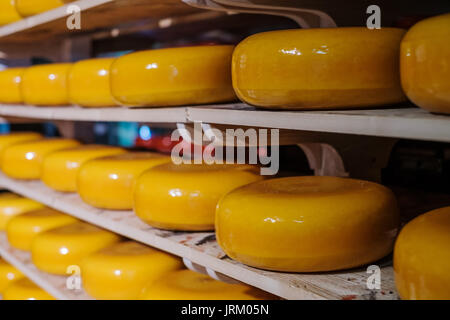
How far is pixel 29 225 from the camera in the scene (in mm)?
1837

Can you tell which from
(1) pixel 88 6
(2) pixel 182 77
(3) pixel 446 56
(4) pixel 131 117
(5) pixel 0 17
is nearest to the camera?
(3) pixel 446 56

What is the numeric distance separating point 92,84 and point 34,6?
0.51 meters

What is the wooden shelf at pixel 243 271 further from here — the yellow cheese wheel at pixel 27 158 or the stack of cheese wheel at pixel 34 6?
the stack of cheese wheel at pixel 34 6

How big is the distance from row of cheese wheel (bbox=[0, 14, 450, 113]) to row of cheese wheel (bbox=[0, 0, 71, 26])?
2.05ft

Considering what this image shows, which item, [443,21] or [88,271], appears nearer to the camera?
[443,21]

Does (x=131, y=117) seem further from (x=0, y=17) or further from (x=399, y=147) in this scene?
(x=0, y=17)

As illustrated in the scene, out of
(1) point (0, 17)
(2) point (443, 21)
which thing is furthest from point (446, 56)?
(1) point (0, 17)

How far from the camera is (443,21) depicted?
1.97ft

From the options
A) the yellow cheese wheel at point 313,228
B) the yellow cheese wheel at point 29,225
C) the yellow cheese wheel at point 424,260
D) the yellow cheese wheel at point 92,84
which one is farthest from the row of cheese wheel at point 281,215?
the yellow cheese wheel at point 29,225

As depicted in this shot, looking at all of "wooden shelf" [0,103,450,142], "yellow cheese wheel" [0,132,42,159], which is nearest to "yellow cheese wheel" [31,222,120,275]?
"wooden shelf" [0,103,450,142]

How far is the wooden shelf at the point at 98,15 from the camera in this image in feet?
4.39

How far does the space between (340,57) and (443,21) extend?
18 centimetres

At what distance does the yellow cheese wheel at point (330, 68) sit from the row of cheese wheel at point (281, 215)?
0.54 feet
